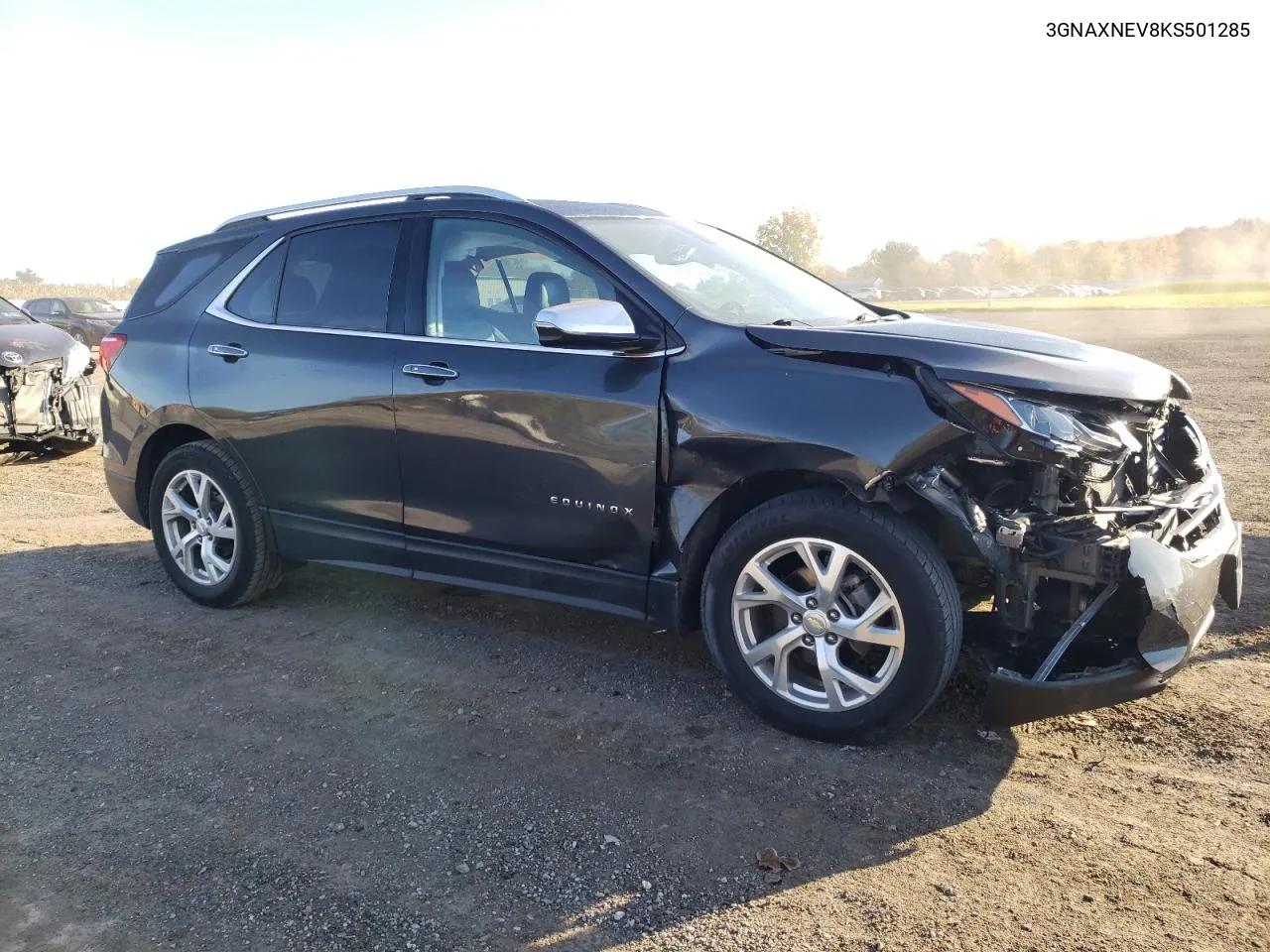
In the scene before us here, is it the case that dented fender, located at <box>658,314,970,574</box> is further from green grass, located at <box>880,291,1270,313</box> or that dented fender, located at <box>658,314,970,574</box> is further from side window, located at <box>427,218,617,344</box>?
green grass, located at <box>880,291,1270,313</box>

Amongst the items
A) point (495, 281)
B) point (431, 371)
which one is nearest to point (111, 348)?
point (431, 371)

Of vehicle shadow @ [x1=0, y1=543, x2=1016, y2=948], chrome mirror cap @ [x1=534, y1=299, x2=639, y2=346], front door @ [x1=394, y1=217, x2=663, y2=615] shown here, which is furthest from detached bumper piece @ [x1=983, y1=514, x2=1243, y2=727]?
chrome mirror cap @ [x1=534, y1=299, x2=639, y2=346]

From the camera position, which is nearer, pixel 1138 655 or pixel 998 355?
pixel 1138 655

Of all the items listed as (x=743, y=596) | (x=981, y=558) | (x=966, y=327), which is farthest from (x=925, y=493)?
(x=966, y=327)

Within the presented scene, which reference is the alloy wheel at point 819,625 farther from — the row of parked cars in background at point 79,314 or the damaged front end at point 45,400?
the row of parked cars in background at point 79,314

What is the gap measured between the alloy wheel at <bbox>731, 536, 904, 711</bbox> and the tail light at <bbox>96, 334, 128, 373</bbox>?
12.3 feet

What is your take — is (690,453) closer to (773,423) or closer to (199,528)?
(773,423)

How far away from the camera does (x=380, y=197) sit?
4.65 m

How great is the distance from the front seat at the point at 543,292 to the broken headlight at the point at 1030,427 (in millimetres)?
1608

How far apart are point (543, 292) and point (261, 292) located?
1683 mm

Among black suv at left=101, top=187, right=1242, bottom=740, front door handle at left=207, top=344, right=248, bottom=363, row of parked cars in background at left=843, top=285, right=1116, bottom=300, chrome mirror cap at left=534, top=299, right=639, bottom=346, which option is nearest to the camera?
black suv at left=101, top=187, right=1242, bottom=740

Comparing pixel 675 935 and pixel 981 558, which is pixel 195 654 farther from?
pixel 981 558

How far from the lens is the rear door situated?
4422 mm

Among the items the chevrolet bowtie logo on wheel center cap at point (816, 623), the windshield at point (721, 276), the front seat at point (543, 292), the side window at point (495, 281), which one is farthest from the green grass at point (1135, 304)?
the chevrolet bowtie logo on wheel center cap at point (816, 623)
